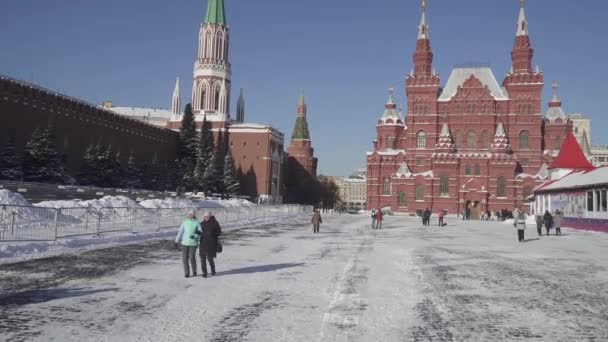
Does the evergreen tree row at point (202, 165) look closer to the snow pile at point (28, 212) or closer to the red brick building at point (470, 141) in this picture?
the red brick building at point (470, 141)

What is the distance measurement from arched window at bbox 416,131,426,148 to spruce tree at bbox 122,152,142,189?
36.3 metres

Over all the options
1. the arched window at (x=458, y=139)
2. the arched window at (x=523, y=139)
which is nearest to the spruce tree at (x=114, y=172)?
the arched window at (x=458, y=139)

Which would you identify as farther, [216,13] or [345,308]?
[216,13]

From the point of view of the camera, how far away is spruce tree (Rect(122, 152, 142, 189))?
56.1m

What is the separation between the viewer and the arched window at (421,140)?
2761 inches

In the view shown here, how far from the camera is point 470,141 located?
224 ft

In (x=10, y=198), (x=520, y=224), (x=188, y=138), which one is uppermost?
(x=188, y=138)

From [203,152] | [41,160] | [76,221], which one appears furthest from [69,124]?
[76,221]

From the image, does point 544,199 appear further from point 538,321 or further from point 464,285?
point 538,321

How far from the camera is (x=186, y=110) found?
271 ft

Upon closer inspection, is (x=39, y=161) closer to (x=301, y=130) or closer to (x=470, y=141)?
(x=470, y=141)

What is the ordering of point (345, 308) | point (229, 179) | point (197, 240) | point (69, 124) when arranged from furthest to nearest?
point (229, 179)
point (69, 124)
point (197, 240)
point (345, 308)

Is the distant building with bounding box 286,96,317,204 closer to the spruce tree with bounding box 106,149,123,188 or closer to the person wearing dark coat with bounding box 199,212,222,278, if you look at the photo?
the spruce tree with bounding box 106,149,123,188

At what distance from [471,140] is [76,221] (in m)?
59.7
